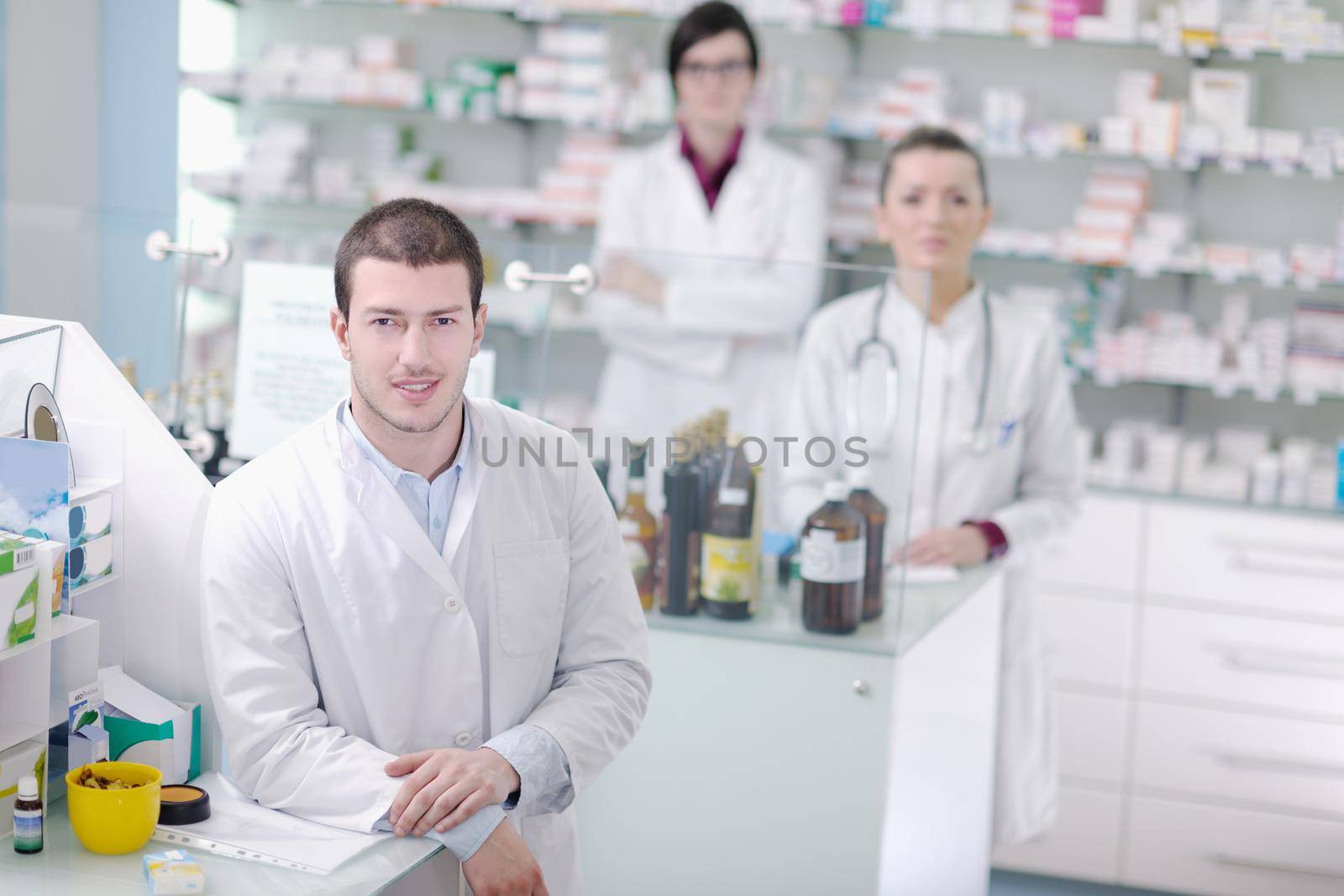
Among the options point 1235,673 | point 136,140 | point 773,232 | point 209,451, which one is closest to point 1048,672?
point 1235,673

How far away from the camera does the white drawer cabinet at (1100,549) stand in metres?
3.91

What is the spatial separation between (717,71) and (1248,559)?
198 cm

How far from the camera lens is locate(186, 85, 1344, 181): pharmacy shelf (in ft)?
13.6

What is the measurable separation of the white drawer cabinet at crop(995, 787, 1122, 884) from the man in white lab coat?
2.47 meters

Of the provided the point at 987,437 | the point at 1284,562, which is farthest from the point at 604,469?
the point at 1284,562

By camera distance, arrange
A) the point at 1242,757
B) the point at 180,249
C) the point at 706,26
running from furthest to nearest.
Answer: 1. the point at 1242,757
2. the point at 706,26
3. the point at 180,249

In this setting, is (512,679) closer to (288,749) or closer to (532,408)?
(288,749)

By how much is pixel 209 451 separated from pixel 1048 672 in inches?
70.8

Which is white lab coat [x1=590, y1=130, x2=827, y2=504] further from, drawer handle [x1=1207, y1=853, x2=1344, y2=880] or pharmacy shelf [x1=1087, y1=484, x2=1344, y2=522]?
drawer handle [x1=1207, y1=853, x2=1344, y2=880]

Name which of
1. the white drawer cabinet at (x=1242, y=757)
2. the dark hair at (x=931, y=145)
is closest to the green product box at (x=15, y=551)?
the dark hair at (x=931, y=145)

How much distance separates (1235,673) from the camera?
386cm

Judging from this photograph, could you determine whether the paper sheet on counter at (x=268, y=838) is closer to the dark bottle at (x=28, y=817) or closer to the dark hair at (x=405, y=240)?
the dark bottle at (x=28, y=817)

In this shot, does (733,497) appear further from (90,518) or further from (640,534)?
(90,518)

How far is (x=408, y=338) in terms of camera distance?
168 centimetres
